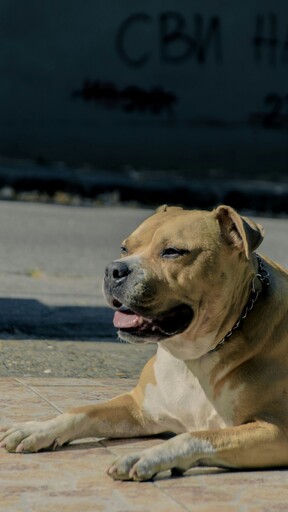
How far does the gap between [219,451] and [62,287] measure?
4295 mm

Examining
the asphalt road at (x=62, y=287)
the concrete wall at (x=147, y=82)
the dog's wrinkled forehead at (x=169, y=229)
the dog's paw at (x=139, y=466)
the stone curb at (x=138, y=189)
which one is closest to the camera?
the dog's paw at (x=139, y=466)

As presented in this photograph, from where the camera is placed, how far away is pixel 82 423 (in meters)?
4.36

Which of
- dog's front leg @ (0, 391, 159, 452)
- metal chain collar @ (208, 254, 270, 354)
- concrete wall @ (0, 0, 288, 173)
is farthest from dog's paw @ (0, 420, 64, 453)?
concrete wall @ (0, 0, 288, 173)

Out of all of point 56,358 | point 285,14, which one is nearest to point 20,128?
point 285,14

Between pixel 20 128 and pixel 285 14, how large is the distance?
4.03m

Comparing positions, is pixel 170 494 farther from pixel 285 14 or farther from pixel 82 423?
pixel 285 14

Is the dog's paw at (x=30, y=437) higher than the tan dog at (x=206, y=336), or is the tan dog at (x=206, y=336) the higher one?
the tan dog at (x=206, y=336)

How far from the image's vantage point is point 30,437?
421 centimetres

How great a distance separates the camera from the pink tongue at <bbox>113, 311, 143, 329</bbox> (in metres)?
4.28

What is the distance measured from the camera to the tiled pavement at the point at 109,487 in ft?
12.0

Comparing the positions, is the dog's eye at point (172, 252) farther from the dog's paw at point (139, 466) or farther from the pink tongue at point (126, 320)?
the dog's paw at point (139, 466)

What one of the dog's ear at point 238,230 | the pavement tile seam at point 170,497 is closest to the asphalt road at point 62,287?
the dog's ear at point 238,230

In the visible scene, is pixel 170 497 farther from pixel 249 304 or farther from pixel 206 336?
pixel 249 304

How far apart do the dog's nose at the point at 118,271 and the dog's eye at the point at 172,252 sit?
0.52ft
